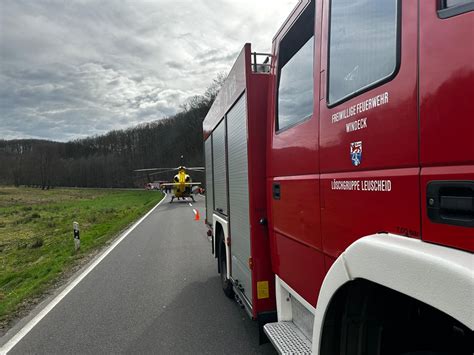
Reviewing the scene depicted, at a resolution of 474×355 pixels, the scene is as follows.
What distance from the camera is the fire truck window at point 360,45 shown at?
70.1 inches

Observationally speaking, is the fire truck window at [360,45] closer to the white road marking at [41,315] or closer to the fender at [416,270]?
the fender at [416,270]

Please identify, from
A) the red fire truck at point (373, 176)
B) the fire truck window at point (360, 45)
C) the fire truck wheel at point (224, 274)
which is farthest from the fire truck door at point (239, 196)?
the fire truck window at point (360, 45)

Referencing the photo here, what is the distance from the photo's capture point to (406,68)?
164 centimetres

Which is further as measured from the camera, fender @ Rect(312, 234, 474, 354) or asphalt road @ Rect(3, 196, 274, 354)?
asphalt road @ Rect(3, 196, 274, 354)

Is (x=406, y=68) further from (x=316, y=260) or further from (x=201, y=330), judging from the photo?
(x=201, y=330)

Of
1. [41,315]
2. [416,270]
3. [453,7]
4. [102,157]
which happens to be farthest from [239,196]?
[102,157]

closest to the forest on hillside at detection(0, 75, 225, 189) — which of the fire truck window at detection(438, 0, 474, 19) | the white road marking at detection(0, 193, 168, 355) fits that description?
the white road marking at detection(0, 193, 168, 355)

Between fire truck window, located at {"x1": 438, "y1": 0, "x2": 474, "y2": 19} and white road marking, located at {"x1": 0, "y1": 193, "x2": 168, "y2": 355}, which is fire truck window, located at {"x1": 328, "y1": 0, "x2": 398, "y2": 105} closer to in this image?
fire truck window, located at {"x1": 438, "y1": 0, "x2": 474, "y2": 19}

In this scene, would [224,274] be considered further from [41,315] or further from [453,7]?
[453,7]

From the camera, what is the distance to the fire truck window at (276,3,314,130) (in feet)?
8.91

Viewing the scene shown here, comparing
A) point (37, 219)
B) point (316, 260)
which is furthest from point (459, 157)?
point (37, 219)

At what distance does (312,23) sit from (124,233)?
44.0 feet

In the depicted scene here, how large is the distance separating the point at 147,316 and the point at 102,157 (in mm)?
129565

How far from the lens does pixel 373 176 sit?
6.18 ft
